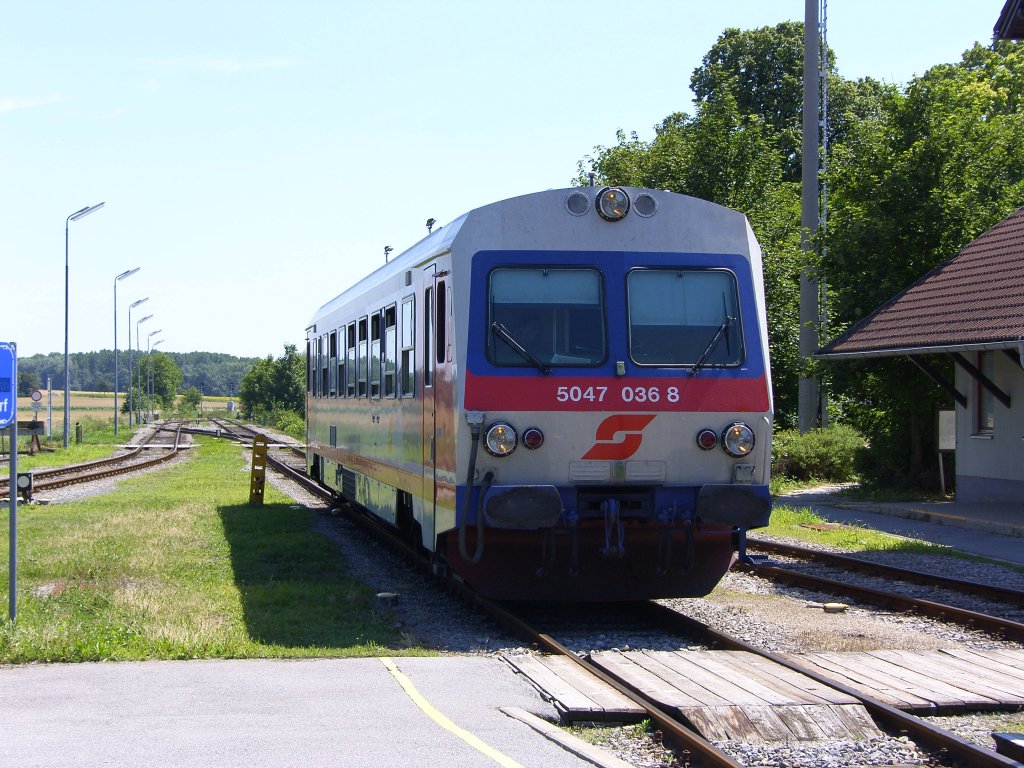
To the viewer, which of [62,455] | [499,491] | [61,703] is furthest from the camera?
[62,455]

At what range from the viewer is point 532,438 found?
9469 millimetres

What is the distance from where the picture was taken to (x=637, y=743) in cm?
641

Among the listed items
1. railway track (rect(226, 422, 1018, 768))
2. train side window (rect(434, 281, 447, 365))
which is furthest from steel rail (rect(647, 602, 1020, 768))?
train side window (rect(434, 281, 447, 365))

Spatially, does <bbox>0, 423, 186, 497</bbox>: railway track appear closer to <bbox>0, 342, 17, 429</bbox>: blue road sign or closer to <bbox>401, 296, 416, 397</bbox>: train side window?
<bbox>401, 296, 416, 397</bbox>: train side window

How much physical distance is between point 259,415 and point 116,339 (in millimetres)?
45432

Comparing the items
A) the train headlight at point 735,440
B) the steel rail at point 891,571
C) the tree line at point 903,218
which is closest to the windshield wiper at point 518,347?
the train headlight at point 735,440

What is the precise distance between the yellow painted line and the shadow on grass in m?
1.19

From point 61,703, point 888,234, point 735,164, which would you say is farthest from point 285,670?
point 735,164

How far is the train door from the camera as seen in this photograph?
10312 mm

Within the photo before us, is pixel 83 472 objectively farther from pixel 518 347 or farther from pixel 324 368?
pixel 518 347

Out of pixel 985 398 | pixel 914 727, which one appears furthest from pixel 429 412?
pixel 985 398

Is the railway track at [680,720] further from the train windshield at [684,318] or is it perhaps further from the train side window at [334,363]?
the train side window at [334,363]

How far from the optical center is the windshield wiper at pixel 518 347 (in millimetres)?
9547

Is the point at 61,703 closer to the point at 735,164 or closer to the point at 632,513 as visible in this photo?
the point at 632,513
